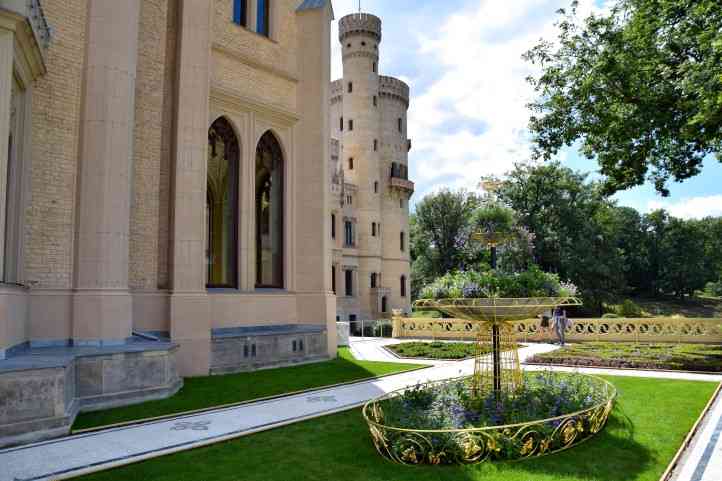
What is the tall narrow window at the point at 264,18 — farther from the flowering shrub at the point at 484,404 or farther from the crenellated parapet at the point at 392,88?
the crenellated parapet at the point at 392,88

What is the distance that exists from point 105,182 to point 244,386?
5.20 metres

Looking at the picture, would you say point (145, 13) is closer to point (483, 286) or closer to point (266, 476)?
point (483, 286)

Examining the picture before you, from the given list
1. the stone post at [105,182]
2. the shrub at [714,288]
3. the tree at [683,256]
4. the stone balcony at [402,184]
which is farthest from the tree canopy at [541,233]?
the shrub at [714,288]

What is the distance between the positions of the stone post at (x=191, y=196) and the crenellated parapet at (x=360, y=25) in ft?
111

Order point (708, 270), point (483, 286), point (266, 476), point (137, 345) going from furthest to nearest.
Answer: point (708, 270) < point (137, 345) < point (483, 286) < point (266, 476)

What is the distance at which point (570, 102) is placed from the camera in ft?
59.0

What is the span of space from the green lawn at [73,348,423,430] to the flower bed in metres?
3.62

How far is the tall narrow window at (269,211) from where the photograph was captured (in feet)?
54.5

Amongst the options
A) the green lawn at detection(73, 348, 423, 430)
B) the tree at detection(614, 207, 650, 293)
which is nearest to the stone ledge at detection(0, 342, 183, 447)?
the green lawn at detection(73, 348, 423, 430)

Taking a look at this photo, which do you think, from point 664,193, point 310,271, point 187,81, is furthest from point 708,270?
point 187,81

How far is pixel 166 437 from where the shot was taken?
7.75m

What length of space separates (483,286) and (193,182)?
8.13 meters

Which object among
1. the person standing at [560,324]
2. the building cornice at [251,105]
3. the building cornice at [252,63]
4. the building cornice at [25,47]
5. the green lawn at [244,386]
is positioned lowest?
the green lawn at [244,386]

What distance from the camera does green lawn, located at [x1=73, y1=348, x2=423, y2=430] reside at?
30.0 ft
